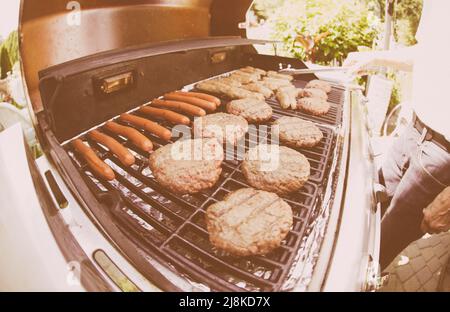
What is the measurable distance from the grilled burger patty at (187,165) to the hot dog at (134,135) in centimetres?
6

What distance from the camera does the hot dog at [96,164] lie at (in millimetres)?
1362

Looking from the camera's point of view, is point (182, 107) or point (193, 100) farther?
point (193, 100)

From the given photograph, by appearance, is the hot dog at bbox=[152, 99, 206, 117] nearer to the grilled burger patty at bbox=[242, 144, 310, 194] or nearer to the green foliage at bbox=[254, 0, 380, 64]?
the grilled burger patty at bbox=[242, 144, 310, 194]

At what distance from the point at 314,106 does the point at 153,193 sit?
60.8 inches

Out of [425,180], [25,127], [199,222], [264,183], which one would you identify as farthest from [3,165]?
[425,180]

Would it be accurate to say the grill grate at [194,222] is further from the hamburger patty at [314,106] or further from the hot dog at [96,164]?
the hamburger patty at [314,106]

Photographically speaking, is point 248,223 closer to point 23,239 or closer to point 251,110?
point 23,239

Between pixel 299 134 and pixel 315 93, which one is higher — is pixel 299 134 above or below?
below

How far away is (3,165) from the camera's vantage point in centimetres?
102

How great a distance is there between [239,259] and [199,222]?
268mm

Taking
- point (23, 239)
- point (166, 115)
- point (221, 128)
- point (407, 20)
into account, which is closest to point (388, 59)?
point (407, 20)

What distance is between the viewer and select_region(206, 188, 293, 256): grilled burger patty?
1.11 meters

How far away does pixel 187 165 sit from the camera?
1.48 metres

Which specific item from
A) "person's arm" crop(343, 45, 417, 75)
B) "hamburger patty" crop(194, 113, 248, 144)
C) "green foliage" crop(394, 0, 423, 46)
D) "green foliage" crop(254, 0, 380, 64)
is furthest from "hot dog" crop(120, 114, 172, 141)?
"green foliage" crop(254, 0, 380, 64)
